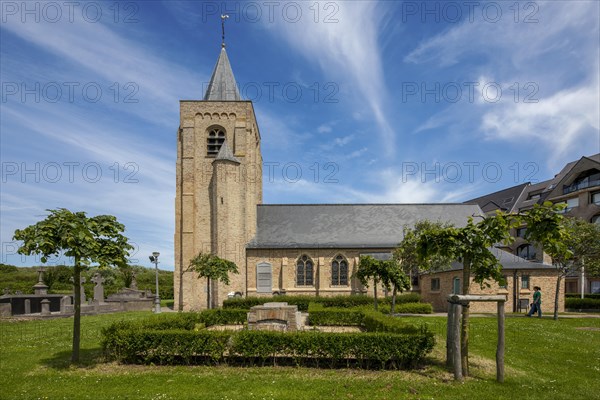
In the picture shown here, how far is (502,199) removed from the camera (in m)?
59.3

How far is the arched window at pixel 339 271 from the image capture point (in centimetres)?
3288

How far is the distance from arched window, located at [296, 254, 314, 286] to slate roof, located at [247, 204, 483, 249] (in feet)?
4.26

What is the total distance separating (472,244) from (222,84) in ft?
105

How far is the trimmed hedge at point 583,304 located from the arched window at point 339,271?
20034mm

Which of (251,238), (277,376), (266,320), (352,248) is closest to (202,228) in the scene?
(251,238)

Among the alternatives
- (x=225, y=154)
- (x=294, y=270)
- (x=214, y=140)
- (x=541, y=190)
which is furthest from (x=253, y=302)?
(x=541, y=190)

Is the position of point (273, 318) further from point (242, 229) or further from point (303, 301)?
point (242, 229)

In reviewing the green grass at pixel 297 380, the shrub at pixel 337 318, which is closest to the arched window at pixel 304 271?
the shrub at pixel 337 318

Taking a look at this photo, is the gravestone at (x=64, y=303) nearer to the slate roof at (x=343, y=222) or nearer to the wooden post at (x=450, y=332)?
the slate roof at (x=343, y=222)

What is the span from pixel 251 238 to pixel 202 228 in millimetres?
4785

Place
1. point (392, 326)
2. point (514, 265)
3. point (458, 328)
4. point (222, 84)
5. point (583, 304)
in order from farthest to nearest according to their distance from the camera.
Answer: point (222, 84), point (583, 304), point (514, 265), point (392, 326), point (458, 328)

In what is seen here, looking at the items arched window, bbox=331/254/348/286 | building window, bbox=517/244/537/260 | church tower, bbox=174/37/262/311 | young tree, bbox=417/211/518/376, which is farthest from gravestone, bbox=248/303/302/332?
building window, bbox=517/244/537/260

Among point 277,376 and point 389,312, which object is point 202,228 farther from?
point 277,376

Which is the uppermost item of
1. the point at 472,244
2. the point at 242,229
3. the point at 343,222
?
the point at 472,244
